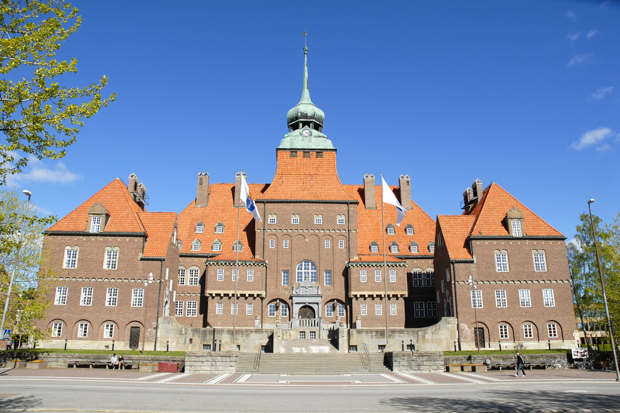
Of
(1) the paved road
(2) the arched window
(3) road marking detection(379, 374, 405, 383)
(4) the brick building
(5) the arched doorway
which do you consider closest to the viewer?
(1) the paved road

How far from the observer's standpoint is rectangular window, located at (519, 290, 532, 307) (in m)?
46.6

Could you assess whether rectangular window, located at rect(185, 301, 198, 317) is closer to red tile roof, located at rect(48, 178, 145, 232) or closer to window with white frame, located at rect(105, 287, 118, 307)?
window with white frame, located at rect(105, 287, 118, 307)

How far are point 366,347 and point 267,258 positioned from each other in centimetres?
1638

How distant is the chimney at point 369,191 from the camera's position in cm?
6056

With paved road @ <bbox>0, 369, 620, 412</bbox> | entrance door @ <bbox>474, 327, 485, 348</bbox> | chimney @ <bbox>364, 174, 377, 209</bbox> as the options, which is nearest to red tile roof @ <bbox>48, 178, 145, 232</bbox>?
paved road @ <bbox>0, 369, 620, 412</bbox>

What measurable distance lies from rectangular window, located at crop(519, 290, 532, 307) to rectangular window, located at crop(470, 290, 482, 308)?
13.1 ft

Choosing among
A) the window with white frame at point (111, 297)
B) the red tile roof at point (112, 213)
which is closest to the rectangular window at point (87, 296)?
the window with white frame at point (111, 297)

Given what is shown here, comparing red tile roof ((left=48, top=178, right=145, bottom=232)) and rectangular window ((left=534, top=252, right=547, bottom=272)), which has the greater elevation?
red tile roof ((left=48, top=178, right=145, bottom=232))

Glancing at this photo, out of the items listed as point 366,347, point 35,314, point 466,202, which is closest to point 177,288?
point 35,314

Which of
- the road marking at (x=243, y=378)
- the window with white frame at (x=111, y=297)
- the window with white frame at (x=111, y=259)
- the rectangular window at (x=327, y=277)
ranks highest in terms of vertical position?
the window with white frame at (x=111, y=259)

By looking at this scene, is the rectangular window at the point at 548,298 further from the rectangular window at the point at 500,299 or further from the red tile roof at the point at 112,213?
the red tile roof at the point at 112,213

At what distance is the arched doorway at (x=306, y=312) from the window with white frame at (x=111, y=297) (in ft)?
60.4

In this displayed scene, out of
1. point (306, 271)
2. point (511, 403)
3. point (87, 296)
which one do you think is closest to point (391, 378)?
point (511, 403)

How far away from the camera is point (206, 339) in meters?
42.4
